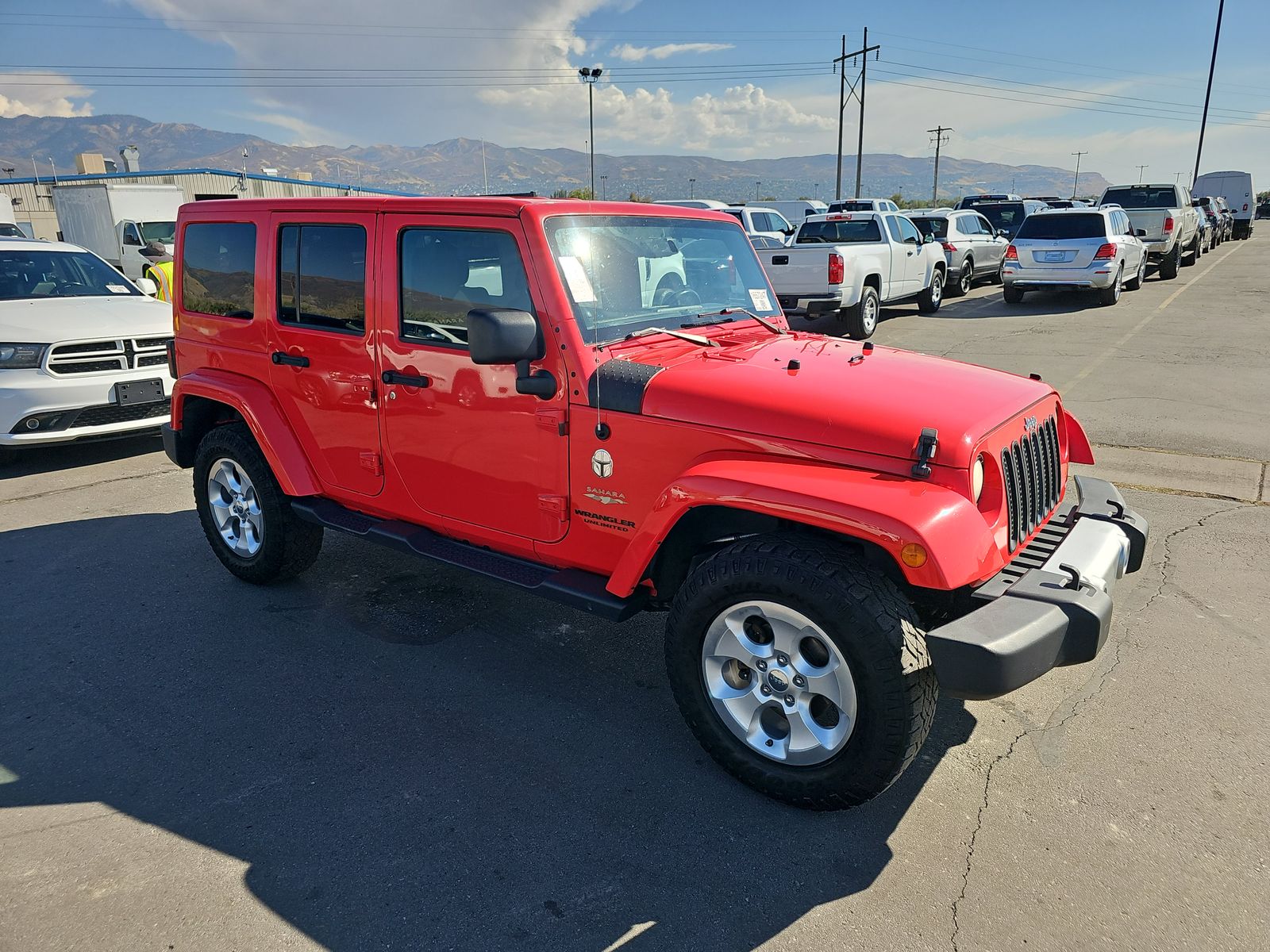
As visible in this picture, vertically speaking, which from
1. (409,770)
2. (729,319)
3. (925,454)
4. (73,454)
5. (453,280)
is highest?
(453,280)

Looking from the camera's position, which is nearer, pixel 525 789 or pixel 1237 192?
pixel 525 789

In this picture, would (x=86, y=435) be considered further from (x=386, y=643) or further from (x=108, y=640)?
(x=386, y=643)

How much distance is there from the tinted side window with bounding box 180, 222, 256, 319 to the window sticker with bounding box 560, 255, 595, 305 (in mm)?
2010

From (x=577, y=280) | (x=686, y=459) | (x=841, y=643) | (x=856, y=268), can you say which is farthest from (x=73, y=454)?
(x=856, y=268)

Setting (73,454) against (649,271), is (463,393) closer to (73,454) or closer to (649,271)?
(649,271)

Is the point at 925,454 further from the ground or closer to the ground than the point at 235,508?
further from the ground

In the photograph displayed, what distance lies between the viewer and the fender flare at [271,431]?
4.25 meters

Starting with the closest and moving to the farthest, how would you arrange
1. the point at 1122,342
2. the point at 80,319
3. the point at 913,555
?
the point at 913,555 → the point at 80,319 → the point at 1122,342

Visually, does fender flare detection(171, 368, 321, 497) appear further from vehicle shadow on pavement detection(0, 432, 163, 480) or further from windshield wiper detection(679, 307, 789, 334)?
vehicle shadow on pavement detection(0, 432, 163, 480)

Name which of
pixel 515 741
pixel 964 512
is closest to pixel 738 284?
pixel 964 512

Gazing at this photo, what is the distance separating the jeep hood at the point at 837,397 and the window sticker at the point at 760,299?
2.10 feet

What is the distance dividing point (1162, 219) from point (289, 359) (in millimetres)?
21780

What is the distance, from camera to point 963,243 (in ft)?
61.2

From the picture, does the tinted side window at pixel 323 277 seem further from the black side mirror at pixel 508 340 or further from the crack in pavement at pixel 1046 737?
the crack in pavement at pixel 1046 737
